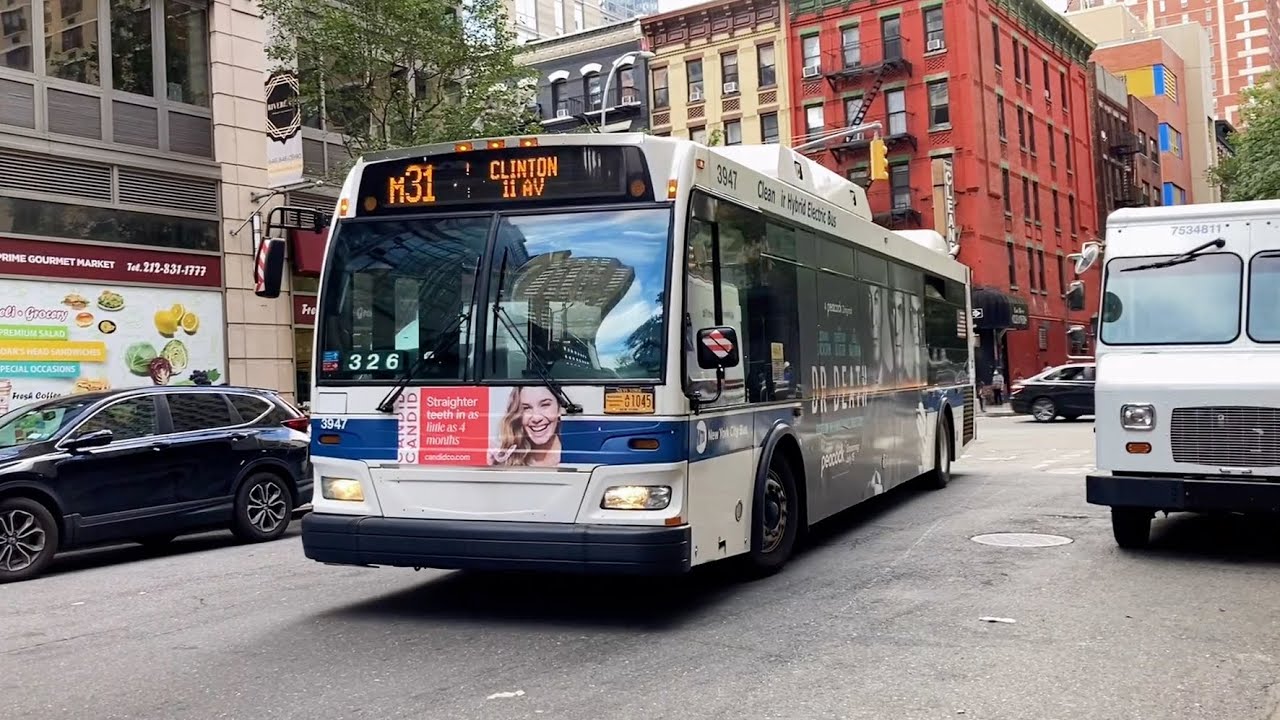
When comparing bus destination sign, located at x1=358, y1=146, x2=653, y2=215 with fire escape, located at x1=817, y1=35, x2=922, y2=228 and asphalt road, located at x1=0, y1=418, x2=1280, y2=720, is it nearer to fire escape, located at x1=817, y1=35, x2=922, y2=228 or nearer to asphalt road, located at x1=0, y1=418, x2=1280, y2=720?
asphalt road, located at x1=0, y1=418, x2=1280, y2=720

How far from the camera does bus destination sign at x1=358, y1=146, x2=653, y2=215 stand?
699cm

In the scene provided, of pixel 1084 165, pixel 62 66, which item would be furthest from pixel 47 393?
pixel 1084 165

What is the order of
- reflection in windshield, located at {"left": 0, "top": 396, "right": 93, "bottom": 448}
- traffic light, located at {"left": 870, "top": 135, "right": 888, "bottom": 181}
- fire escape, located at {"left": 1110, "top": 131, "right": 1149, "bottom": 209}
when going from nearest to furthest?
reflection in windshield, located at {"left": 0, "top": 396, "right": 93, "bottom": 448} → traffic light, located at {"left": 870, "top": 135, "right": 888, "bottom": 181} → fire escape, located at {"left": 1110, "top": 131, "right": 1149, "bottom": 209}

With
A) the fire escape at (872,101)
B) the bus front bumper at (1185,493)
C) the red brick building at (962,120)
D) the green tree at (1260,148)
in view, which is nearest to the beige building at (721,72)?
Result: the red brick building at (962,120)

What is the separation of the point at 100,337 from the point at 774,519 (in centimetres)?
1421

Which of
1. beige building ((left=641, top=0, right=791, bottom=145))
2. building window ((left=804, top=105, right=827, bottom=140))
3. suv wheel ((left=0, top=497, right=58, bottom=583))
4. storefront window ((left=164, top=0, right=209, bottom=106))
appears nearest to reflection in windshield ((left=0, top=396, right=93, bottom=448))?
suv wheel ((left=0, top=497, right=58, bottom=583))

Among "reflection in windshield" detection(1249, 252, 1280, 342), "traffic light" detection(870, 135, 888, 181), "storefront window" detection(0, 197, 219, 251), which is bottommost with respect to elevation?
"reflection in windshield" detection(1249, 252, 1280, 342)

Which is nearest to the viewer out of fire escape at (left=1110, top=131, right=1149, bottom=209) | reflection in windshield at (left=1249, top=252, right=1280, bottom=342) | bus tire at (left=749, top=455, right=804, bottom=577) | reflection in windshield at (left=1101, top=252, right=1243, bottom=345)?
bus tire at (left=749, top=455, right=804, bottom=577)

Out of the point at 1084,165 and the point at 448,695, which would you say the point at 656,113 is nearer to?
the point at 1084,165

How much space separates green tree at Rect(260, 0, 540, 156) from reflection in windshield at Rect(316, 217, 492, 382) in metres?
11.8

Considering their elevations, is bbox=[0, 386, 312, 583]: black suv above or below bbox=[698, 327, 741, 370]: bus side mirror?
below

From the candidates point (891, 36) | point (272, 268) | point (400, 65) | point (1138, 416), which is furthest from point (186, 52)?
point (891, 36)

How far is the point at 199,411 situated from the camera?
11.6 m

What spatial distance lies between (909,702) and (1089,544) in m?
5.08
